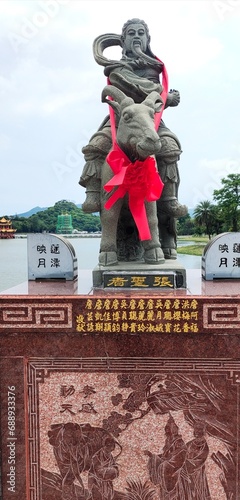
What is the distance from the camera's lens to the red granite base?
2025 millimetres

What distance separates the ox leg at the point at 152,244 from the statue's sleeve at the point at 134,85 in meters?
0.73

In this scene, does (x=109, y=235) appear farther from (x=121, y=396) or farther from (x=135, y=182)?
(x=121, y=396)

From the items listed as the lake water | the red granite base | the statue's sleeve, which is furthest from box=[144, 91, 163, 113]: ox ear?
the lake water

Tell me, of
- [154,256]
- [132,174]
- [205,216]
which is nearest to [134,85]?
[132,174]

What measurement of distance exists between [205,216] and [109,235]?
6.34m

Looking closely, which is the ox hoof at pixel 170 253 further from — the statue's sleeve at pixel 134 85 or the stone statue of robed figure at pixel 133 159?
the statue's sleeve at pixel 134 85

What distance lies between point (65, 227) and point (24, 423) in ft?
9.97

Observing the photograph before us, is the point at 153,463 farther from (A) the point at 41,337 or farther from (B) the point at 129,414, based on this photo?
(A) the point at 41,337

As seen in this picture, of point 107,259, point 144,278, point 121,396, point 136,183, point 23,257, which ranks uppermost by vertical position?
point 136,183

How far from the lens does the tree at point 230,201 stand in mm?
9602

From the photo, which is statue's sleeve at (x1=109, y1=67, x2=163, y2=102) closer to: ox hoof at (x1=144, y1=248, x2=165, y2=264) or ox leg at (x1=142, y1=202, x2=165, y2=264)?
ox leg at (x1=142, y1=202, x2=165, y2=264)

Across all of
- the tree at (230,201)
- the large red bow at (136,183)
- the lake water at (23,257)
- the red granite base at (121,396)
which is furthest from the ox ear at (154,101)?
the tree at (230,201)

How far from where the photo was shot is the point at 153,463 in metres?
2.06

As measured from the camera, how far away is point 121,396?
2055mm
